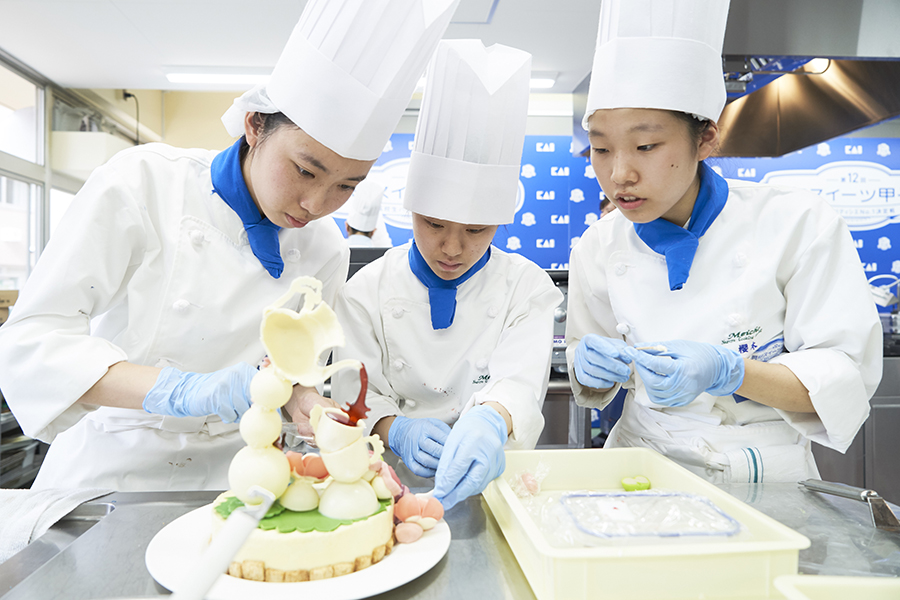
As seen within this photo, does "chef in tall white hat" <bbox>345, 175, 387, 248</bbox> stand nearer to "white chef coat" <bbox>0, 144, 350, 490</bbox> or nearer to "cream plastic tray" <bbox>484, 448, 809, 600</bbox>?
"white chef coat" <bbox>0, 144, 350, 490</bbox>

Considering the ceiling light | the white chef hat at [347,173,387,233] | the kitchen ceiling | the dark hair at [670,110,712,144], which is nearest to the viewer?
the dark hair at [670,110,712,144]

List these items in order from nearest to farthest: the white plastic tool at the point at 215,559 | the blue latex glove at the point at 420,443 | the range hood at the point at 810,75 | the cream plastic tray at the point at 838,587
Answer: the white plastic tool at the point at 215,559 → the cream plastic tray at the point at 838,587 → the blue latex glove at the point at 420,443 → the range hood at the point at 810,75

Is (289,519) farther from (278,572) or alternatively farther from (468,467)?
(468,467)

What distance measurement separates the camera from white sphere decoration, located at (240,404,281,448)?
81 centimetres

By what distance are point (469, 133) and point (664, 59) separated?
1.65 ft

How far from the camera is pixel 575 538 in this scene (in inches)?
32.6

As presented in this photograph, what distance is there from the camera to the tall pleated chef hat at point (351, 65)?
51.1 inches

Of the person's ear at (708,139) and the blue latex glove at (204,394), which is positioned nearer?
the blue latex glove at (204,394)

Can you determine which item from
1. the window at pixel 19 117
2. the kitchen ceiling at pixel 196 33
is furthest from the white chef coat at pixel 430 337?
the window at pixel 19 117

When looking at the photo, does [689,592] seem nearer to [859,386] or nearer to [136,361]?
[859,386]

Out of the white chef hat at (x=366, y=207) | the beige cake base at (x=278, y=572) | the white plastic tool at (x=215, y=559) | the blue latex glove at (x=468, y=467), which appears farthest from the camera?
the white chef hat at (x=366, y=207)

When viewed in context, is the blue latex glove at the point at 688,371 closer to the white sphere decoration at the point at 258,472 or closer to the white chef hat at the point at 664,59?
the white chef hat at the point at 664,59

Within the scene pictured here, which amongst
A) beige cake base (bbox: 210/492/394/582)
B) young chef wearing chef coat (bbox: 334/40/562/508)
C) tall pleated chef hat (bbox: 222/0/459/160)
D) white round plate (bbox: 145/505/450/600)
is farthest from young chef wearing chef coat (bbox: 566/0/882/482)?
beige cake base (bbox: 210/492/394/582)

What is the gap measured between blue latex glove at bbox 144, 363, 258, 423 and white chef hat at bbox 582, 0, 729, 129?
103cm
